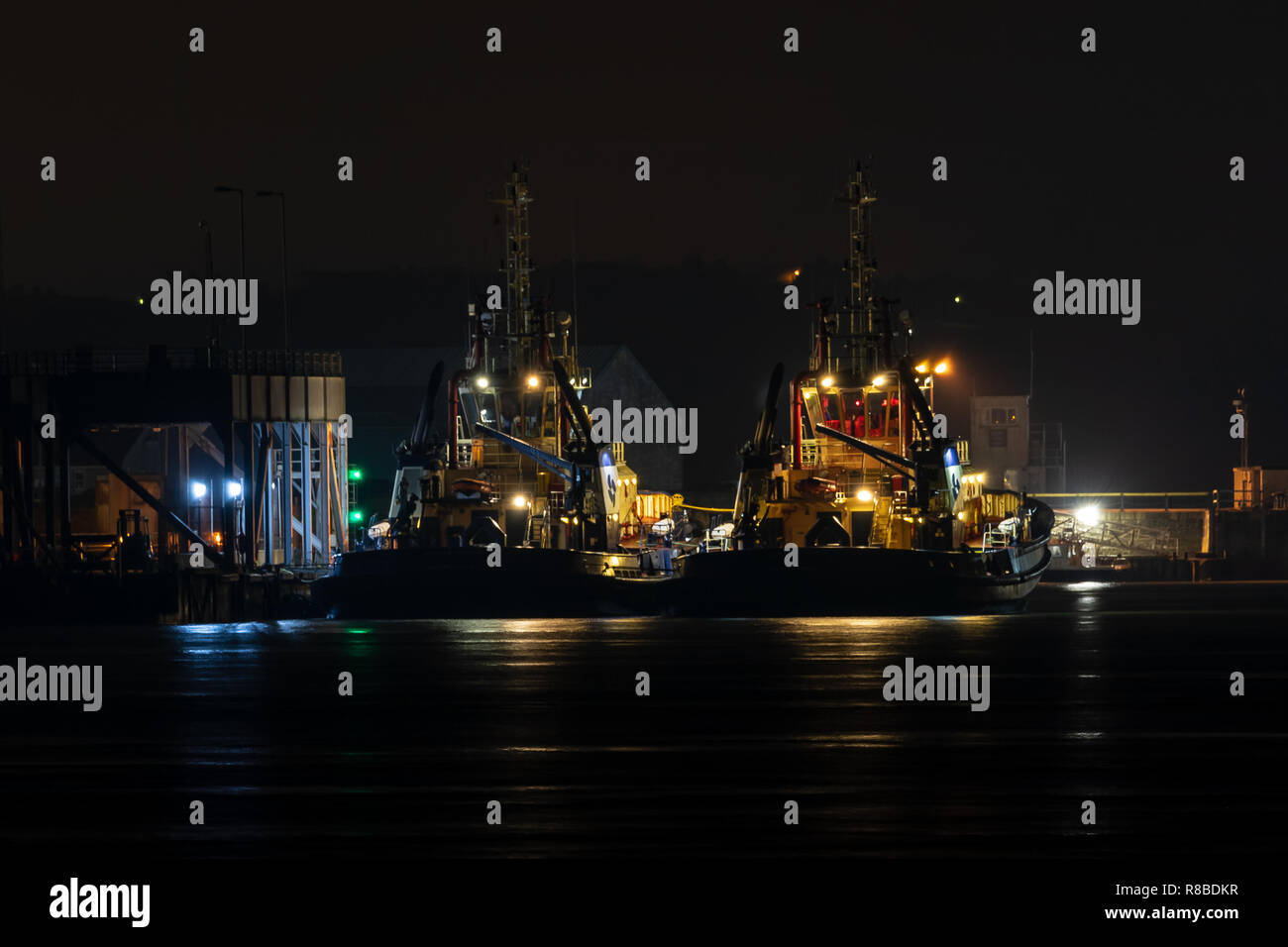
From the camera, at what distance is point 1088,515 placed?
11312 cm

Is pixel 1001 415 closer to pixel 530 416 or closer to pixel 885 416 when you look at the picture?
pixel 885 416

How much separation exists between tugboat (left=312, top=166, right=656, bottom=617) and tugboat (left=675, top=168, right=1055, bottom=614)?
4.02 m

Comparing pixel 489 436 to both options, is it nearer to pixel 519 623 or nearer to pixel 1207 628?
pixel 519 623

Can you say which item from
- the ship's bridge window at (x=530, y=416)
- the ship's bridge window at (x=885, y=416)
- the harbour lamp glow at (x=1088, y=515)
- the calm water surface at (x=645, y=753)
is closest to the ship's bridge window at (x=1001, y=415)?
the harbour lamp glow at (x=1088, y=515)

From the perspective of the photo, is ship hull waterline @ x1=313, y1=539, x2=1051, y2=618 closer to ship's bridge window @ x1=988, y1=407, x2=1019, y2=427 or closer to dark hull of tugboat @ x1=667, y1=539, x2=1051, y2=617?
dark hull of tugboat @ x1=667, y1=539, x2=1051, y2=617

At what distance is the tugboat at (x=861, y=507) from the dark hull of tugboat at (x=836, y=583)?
5 cm

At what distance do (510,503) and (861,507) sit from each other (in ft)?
42.6

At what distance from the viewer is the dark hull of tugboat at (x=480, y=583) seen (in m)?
63.4

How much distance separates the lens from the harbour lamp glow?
11294cm

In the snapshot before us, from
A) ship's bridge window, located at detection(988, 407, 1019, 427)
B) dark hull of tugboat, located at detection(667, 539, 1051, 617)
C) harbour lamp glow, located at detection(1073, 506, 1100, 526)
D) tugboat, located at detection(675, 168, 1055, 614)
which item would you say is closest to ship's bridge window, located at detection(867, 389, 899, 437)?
tugboat, located at detection(675, 168, 1055, 614)

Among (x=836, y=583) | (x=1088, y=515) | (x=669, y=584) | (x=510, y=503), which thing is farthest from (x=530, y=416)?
(x=1088, y=515)

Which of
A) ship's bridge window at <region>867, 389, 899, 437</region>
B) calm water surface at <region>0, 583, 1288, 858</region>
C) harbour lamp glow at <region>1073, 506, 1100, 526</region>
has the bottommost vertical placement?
Result: calm water surface at <region>0, 583, 1288, 858</region>

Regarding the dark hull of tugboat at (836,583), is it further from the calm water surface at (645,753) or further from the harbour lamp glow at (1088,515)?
the harbour lamp glow at (1088,515)
